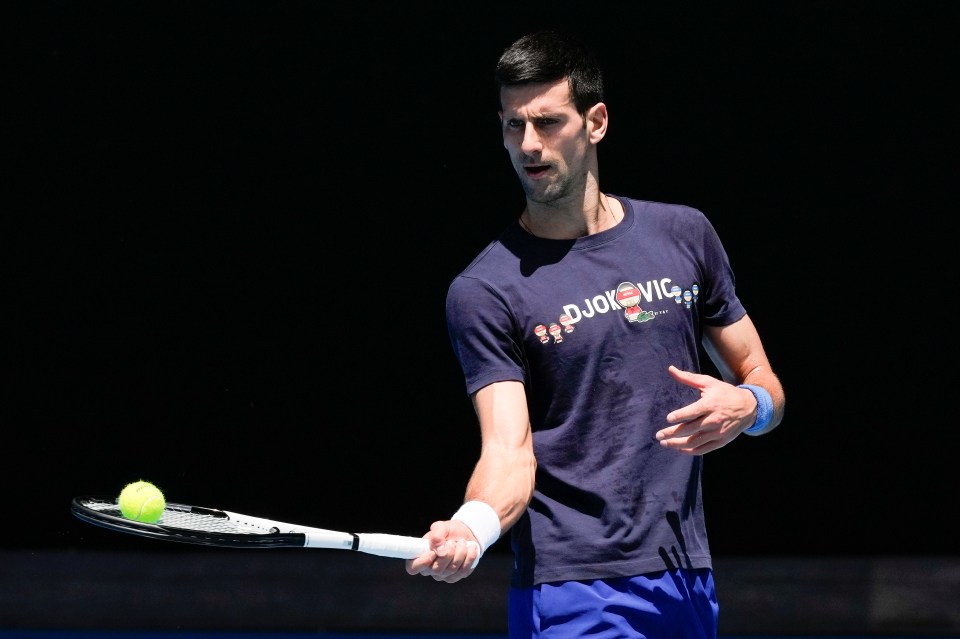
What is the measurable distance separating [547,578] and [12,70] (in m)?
4.77

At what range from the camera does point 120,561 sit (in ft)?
23.8

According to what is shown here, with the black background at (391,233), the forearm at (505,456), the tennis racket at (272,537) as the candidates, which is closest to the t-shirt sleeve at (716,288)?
the forearm at (505,456)

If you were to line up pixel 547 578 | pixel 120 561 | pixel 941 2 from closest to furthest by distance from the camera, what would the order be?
pixel 547 578
pixel 941 2
pixel 120 561

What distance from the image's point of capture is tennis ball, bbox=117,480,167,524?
3369mm

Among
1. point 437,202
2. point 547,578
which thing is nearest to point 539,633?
point 547,578

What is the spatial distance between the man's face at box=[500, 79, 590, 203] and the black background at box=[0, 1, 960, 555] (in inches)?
142

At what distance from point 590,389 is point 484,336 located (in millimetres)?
250

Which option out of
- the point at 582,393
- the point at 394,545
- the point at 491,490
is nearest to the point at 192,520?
the point at 394,545

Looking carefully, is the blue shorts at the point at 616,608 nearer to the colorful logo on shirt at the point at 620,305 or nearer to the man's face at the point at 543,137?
the colorful logo on shirt at the point at 620,305

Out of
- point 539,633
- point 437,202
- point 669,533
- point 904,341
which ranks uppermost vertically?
point 437,202

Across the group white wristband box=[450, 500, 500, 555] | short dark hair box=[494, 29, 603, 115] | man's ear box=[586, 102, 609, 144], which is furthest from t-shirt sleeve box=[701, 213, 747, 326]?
white wristband box=[450, 500, 500, 555]

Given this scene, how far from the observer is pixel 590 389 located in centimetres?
318

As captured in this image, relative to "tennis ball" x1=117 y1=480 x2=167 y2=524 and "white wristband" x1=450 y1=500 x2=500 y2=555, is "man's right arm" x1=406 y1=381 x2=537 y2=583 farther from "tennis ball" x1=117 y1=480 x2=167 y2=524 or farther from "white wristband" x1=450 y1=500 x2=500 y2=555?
"tennis ball" x1=117 y1=480 x2=167 y2=524

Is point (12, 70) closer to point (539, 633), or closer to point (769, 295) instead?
point (769, 295)
